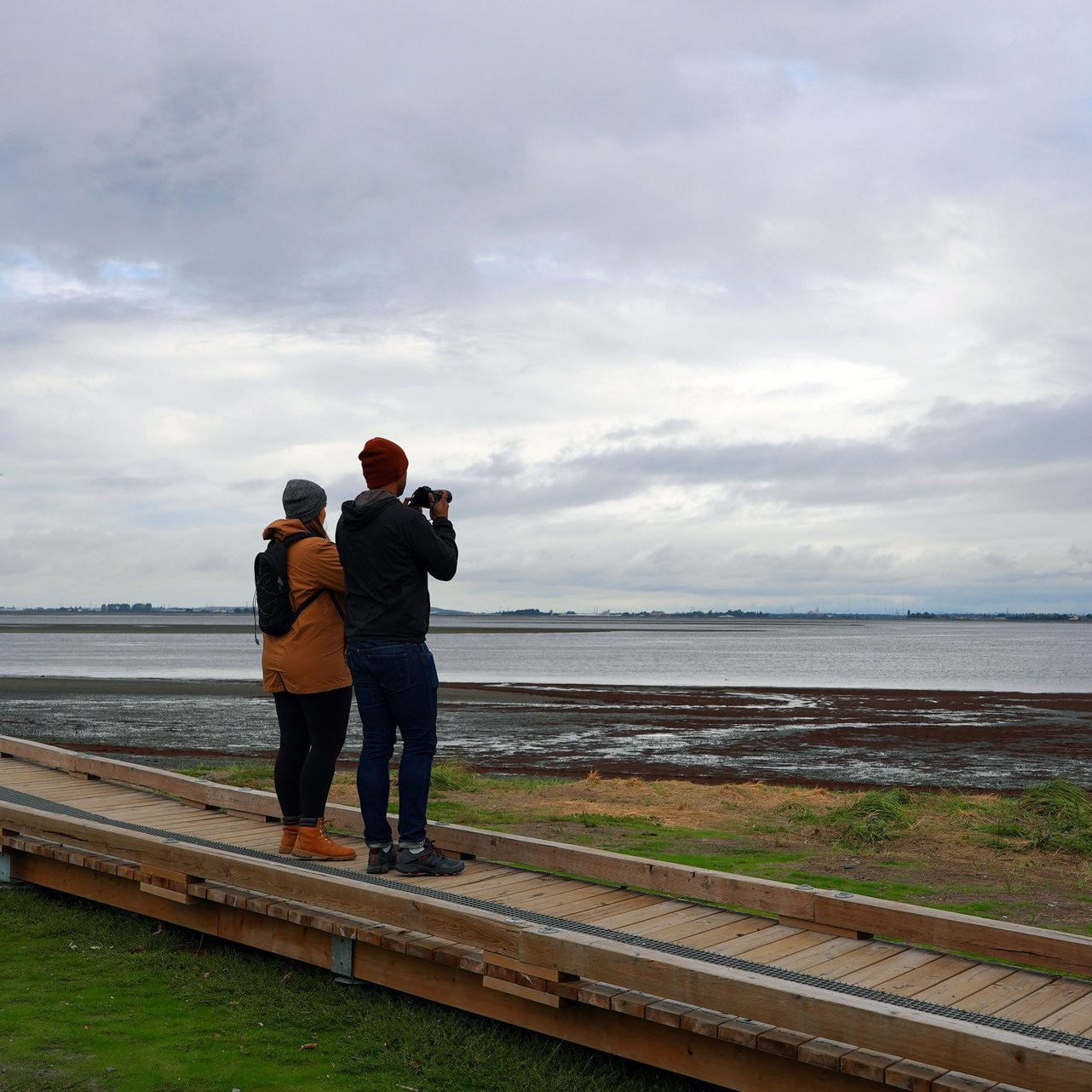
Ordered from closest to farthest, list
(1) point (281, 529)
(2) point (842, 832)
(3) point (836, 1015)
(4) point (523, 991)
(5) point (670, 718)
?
(3) point (836, 1015) < (4) point (523, 991) < (1) point (281, 529) < (2) point (842, 832) < (5) point (670, 718)

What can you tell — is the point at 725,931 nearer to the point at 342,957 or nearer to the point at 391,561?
the point at 342,957

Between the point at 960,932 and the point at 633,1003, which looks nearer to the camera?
the point at 633,1003

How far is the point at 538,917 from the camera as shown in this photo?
5.47 metres

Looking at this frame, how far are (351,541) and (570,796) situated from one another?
8.98 metres

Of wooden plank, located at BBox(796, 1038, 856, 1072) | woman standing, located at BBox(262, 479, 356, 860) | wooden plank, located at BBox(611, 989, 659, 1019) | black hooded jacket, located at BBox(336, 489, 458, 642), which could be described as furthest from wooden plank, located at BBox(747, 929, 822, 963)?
woman standing, located at BBox(262, 479, 356, 860)

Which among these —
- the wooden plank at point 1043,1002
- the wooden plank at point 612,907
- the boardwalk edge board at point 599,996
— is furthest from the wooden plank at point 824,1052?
the wooden plank at point 612,907

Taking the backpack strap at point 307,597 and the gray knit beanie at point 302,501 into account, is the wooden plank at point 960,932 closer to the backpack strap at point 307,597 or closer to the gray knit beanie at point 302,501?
the backpack strap at point 307,597

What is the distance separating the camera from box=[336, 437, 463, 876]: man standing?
5664 mm

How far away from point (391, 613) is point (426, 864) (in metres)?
1.49

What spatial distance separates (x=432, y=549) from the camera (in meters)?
5.61

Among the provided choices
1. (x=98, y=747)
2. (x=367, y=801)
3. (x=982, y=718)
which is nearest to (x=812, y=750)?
(x=982, y=718)

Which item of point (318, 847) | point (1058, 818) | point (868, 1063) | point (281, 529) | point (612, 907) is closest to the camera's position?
point (868, 1063)

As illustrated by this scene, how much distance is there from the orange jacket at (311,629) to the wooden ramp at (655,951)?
1043 mm

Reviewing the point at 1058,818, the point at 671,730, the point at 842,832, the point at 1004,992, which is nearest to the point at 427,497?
the point at 1004,992
